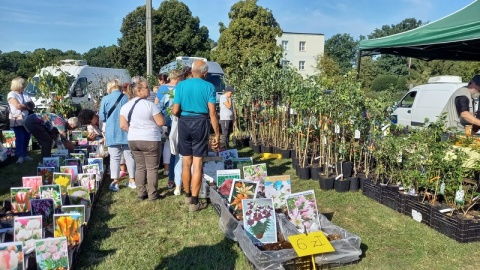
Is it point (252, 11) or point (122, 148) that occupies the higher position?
point (252, 11)

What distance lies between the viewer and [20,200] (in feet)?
12.2

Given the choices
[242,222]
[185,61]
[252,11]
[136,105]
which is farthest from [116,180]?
[252,11]

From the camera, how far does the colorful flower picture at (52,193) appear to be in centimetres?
373

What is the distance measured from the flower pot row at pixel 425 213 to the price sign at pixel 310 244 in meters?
1.42

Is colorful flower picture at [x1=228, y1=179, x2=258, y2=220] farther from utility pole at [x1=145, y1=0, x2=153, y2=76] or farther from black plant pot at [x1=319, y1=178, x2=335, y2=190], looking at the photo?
utility pole at [x1=145, y1=0, x2=153, y2=76]

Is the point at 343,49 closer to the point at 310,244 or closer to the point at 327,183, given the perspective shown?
the point at 327,183

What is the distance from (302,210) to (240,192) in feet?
2.28

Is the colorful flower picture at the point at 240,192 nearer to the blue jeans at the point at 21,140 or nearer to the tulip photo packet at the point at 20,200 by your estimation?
the tulip photo packet at the point at 20,200

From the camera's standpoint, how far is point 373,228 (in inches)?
149

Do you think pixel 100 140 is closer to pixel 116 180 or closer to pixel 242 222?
pixel 116 180

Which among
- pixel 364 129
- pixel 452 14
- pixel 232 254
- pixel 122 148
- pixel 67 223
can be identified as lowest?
pixel 232 254

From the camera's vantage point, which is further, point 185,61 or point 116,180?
point 185,61

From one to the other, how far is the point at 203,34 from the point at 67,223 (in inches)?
1193

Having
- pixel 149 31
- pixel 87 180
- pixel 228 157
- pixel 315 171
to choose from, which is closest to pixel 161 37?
pixel 149 31
